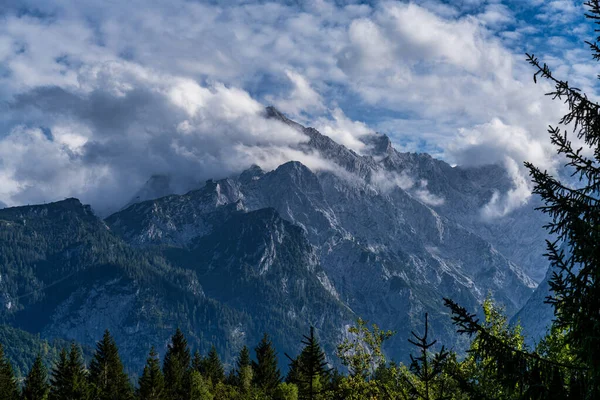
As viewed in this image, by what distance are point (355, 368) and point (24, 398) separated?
85.3 metres

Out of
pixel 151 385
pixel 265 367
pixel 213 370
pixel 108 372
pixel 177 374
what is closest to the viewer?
pixel 151 385

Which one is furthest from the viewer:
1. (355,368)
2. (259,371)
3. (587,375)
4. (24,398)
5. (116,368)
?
(259,371)

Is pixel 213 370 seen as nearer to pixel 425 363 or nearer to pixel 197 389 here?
pixel 197 389

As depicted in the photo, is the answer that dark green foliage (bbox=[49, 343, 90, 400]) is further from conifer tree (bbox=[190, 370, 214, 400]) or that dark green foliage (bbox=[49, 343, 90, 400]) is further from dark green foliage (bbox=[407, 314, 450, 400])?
dark green foliage (bbox=[407, 314, 450, 400])

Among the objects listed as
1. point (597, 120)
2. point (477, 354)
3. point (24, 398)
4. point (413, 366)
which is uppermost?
point (597, 120)

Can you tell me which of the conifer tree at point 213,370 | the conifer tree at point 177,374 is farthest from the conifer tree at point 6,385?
the conifer tree at point 213,370

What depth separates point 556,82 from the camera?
60.7ft

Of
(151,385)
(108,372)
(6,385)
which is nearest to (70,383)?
(6,385)

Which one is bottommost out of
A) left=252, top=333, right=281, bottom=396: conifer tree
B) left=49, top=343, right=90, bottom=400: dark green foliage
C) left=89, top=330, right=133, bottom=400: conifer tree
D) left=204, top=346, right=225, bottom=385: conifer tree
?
left=49, top=343, right=90, bottom=400: dark green foliage

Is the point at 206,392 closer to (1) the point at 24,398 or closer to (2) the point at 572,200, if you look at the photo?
(1) the point at 24,398

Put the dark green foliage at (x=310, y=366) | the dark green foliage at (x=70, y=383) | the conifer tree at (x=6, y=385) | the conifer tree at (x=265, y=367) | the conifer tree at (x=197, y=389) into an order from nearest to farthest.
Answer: the dark green foliage at (x=310, y=366) < the conifer tree at (x=6, y=385) < the dark green foliage at (x=70, y=383) < the conifer tree at (x=197, y=389) < the conifer tree at (x=265, y=367)

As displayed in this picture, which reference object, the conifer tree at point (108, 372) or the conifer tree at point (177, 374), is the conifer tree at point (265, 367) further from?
the conifer tree at point (108, 372)

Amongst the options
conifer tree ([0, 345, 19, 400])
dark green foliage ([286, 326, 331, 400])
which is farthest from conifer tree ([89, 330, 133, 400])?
dark green foliage ([286, 326, 331, 400])

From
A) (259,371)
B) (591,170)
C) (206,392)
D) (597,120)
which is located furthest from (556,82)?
(259,371)
